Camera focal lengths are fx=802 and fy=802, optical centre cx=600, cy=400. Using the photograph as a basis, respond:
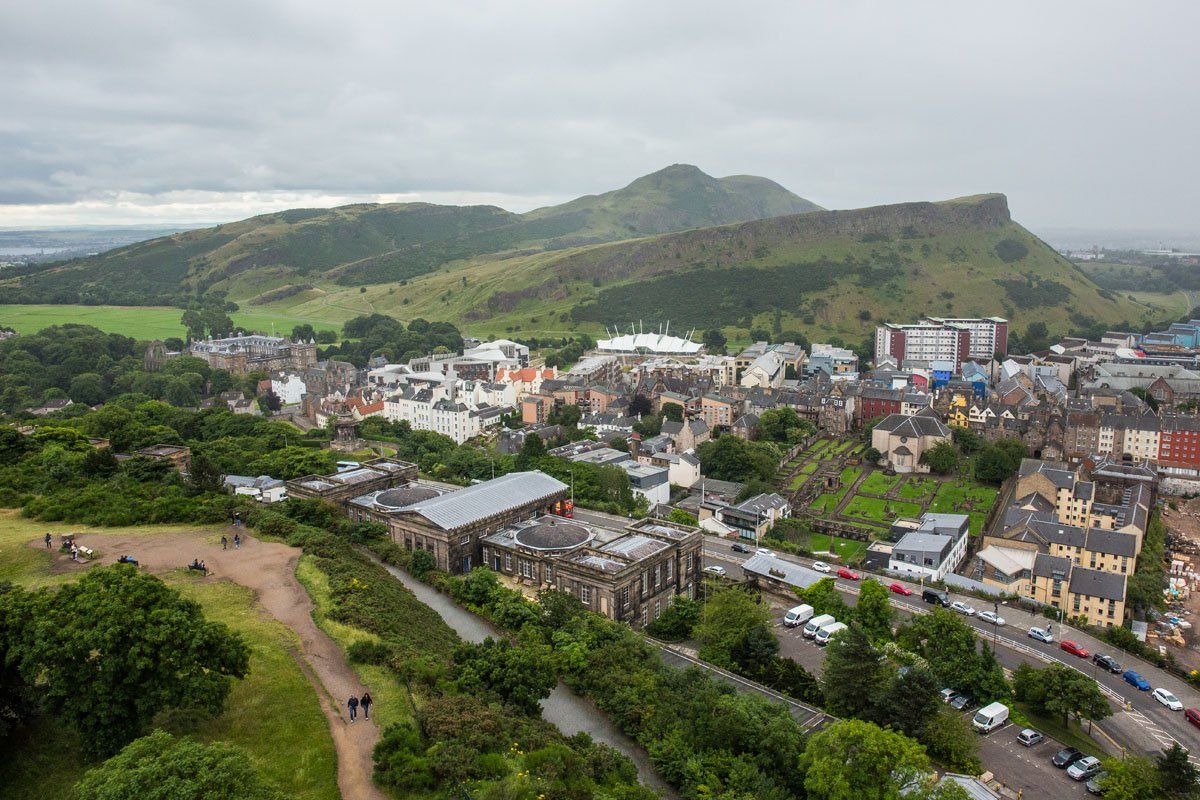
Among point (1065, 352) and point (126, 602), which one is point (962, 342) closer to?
point (1065, 352)

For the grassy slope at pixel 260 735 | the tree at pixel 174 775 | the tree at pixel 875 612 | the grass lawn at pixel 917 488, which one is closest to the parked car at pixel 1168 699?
the tree at pixel 875 612

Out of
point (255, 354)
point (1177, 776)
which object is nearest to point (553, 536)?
point (1177, 776)

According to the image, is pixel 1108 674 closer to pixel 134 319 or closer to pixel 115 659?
pixel 115 659

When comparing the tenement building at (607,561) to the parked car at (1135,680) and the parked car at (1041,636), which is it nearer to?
the parked car at (1041,636)

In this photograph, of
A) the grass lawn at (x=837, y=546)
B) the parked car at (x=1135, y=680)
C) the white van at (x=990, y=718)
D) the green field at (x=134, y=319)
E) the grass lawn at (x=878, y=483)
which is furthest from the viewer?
the green field at (x=134, y=319)

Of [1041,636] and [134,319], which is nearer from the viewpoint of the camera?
[1041,636]

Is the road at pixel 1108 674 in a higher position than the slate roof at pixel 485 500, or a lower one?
lower

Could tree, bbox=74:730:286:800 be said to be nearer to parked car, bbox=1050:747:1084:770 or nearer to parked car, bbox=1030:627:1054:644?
parked car, bbox=1050:747:1084:770
